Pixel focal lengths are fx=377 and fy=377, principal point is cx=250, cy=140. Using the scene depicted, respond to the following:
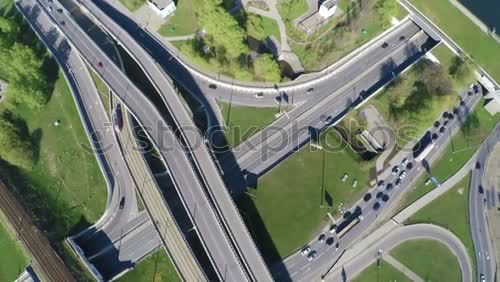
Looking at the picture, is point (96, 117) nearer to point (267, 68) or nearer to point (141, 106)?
point (141, 106)

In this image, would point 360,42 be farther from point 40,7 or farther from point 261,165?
point 40,7

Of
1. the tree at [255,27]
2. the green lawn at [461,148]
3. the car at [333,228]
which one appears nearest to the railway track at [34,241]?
the car at [333,228]

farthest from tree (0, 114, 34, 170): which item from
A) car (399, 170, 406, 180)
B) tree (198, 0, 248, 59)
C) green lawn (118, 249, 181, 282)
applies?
car (399, 170, 406, 180)

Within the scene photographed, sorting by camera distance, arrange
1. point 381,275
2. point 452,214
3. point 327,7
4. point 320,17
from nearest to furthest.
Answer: point 381,275, point 452,214, point 327,7, point 320,17

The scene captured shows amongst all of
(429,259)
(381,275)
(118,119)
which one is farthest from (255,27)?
(429,259)

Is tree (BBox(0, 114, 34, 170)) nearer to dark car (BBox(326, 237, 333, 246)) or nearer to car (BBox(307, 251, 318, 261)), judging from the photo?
car (BBox(307, 251, 318, 261))

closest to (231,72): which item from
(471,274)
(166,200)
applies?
(166,200)

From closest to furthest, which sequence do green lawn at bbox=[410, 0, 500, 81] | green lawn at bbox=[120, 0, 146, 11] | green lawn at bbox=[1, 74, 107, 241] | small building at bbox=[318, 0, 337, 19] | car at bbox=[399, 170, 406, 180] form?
green lawn at bbox=[1, 74, 107, 241], car at bbox=[399, 170, 406, 180], green lawn at bbox=[410, 0, 500, 81], small building at bbox=[318, 0, 337, 19], green lawn at bbox=[120, 0, 146, 11]
